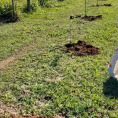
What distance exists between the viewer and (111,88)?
14.9 ft

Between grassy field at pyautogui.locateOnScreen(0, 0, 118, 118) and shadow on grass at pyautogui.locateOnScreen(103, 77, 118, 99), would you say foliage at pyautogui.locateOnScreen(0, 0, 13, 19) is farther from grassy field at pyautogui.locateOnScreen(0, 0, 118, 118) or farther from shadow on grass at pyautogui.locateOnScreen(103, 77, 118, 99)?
shadow on grass at pyautogui.locateOnScreen(103, 77, 118, 99)

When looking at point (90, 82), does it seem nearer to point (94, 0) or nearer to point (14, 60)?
point (14, 60)

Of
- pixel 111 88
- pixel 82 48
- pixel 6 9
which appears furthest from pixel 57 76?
pixel 6 9

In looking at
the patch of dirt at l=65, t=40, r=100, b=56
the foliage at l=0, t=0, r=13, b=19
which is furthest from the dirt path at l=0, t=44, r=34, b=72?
the foliage at l=0, t=0, r=13, b=19

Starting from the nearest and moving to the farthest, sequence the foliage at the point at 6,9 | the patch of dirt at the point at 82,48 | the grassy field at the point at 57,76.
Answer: the grassy field at the point at 57,76
the patch of dirt at the point at 82,48
the foliage at the point at 6,9

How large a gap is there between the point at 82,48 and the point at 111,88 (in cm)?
265

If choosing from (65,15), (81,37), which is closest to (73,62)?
(81,37)

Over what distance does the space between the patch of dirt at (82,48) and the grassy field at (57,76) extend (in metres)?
0.24

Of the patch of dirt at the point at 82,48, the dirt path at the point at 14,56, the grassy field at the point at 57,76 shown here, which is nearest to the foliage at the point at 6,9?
the grassy field at the point at 57,76

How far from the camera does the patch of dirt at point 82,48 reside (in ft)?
21.5

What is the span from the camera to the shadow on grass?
4.33 metres

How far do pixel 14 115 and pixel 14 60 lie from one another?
282 cm

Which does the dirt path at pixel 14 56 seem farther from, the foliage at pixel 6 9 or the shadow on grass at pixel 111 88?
the foliage at pixel 6 9

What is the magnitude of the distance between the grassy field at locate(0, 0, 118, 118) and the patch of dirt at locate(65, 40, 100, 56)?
9.3 inches
